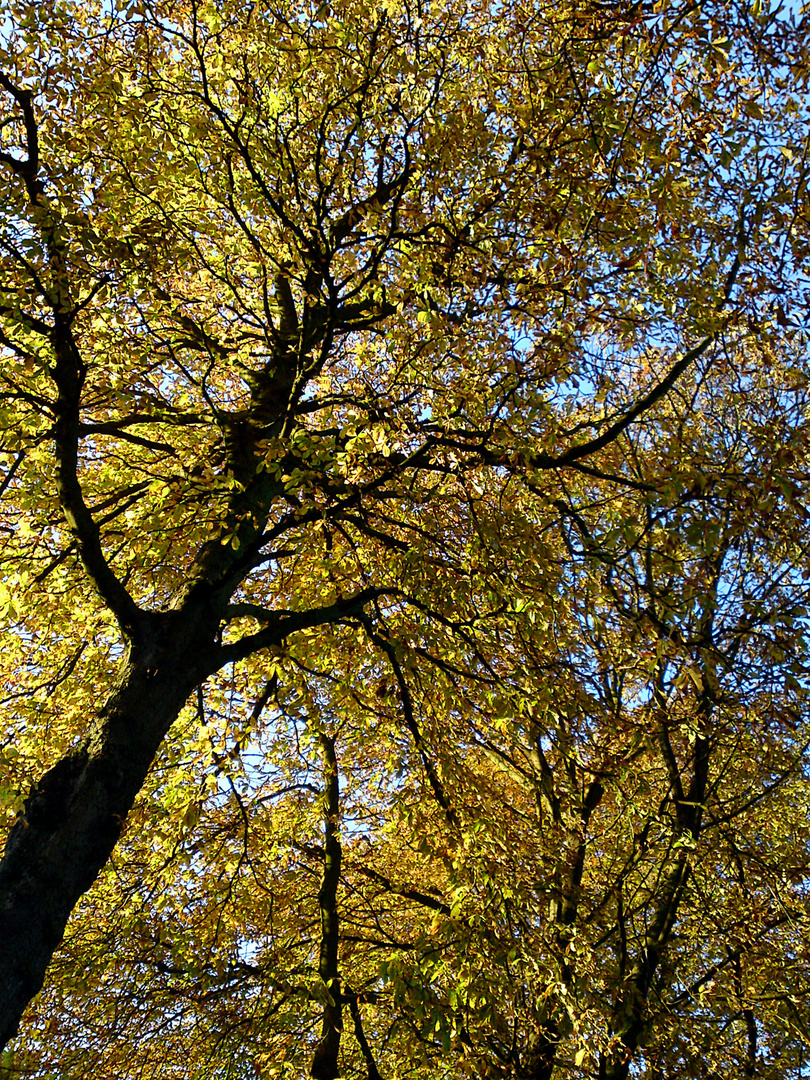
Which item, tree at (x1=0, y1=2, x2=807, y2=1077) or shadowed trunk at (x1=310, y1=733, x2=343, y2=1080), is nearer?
tree at (x1=0, y1=2, x2=807, y2=1077)

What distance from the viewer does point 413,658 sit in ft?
21.2

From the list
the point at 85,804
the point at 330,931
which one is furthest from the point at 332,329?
the point at 330,931

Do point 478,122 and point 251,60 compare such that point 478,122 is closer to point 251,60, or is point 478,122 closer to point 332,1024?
point 251,60

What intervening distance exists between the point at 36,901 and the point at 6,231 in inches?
180

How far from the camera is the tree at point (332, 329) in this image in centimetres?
554

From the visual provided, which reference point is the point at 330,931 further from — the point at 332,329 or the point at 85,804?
the point at 332,329

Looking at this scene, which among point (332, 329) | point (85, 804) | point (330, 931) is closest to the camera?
point (85, 804)

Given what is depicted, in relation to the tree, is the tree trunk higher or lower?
lower

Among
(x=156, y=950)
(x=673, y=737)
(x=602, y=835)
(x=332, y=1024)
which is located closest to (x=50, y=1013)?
(x=156, y=950)

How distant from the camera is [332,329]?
7.37m

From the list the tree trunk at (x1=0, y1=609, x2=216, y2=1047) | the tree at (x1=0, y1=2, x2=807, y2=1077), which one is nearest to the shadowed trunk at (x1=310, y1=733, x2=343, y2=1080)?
the tree at (x1=0, y1=2, x2=807, y2=1077)

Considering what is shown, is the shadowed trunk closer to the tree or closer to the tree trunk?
the tree

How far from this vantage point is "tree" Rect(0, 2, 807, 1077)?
218 inches

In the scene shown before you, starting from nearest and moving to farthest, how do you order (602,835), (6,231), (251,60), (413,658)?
(6,231) < (413,658) < (251,60) < (602,835)
